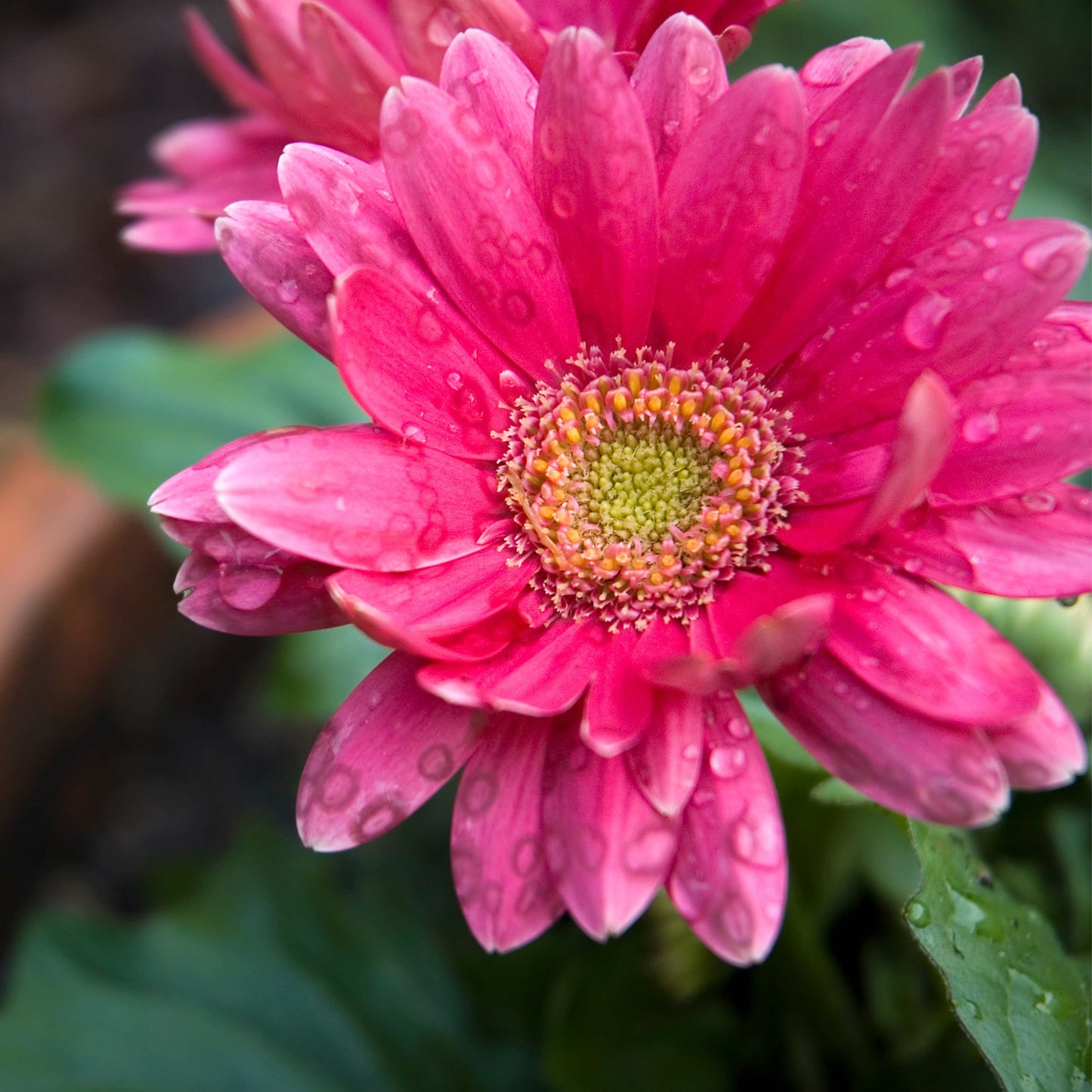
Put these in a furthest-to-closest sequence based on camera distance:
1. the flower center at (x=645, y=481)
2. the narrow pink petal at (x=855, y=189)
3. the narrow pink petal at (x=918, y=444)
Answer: the flower center at (x=645, y=481) → the narrow pink petal at (x=855, y=189) → the narrow pink petal at (x=918, y=444)

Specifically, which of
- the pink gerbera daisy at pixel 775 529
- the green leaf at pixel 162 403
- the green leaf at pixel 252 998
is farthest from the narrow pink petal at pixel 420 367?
the green leaf at pixel 252 998

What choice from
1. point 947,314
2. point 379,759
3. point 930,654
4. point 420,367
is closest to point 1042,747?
point 930,654

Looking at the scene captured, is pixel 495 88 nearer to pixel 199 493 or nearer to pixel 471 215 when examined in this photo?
pixel 471 215

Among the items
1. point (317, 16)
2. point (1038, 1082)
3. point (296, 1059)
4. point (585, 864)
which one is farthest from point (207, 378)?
point (1038, 1082)

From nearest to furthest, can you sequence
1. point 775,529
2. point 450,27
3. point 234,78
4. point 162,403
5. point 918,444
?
point 918,444 → point 450,27 → point 775,529 → point 234,78 → point 162,403

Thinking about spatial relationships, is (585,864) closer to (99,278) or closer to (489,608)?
(489,608)

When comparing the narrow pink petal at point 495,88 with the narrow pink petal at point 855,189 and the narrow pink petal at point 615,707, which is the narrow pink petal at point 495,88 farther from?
the narrow pink petal at point 615,707
